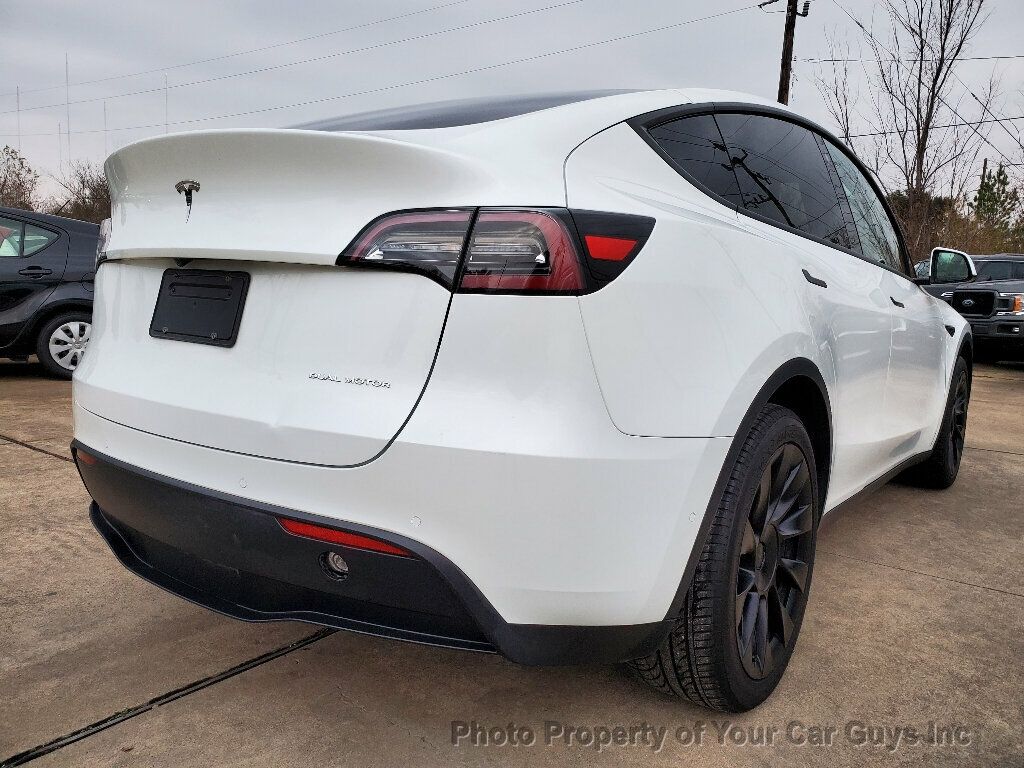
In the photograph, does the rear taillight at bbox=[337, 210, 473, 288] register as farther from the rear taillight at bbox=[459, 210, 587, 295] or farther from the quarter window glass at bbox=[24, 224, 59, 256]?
the quarter window glass at bbox=[24, 224, 59, 256]

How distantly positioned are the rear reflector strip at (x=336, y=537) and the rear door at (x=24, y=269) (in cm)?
601

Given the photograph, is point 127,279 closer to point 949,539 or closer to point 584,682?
point 584,682

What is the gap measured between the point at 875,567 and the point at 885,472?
1.23 feet

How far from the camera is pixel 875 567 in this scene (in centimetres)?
309

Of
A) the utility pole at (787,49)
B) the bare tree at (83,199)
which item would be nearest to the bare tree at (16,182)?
the bare tree at (83,199)

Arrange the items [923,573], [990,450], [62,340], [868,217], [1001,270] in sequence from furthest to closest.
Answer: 1. [1001,270]
2. [62,340]
3. [990,450]
4. [868,217]
5. [923,573]

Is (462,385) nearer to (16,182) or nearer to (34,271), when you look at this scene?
(34,271)

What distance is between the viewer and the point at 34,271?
6652 millimetres

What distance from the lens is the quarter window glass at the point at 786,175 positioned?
2.30 m

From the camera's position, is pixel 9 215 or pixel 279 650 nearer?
pixel 279 650

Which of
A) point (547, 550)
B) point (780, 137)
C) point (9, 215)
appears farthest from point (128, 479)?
point (9, 215)

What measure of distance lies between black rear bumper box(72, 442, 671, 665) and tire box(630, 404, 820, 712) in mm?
175

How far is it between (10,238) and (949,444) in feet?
21.7

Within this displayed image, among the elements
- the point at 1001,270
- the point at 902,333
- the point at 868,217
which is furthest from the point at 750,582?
the point at 1001,270
